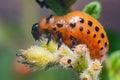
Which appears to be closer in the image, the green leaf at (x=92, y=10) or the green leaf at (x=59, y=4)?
the green leaf at (x=59, y=4)

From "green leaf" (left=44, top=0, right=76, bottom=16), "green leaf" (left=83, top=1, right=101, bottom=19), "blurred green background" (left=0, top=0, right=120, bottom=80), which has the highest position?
"blurred green background" (left=0, top=0, right=120, bottom=80)

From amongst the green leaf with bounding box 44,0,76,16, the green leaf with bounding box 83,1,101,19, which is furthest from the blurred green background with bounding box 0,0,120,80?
the green leaf with bounding box 44,0,76,16

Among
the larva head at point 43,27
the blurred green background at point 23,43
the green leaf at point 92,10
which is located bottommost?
the larva head at point 43,27

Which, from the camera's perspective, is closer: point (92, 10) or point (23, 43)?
point (92, 10)

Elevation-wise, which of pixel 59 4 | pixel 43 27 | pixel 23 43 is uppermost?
pixel 23 43

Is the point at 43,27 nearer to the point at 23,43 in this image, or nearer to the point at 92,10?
the point at 92,10

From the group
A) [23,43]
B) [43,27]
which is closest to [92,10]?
[43,27]

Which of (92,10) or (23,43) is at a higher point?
(23,43)

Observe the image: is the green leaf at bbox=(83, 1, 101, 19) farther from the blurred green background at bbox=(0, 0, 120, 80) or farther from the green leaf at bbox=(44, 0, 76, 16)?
the blurred green background at bbox=(0, 0, 120, 80)

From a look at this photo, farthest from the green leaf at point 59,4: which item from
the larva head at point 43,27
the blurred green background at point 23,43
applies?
the blurred green background at point 23,43

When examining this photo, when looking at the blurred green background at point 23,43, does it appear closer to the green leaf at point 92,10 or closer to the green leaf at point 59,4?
the green leaf at point 92,10

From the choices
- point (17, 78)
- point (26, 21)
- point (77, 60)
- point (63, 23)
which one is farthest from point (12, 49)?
point (77, 60)
